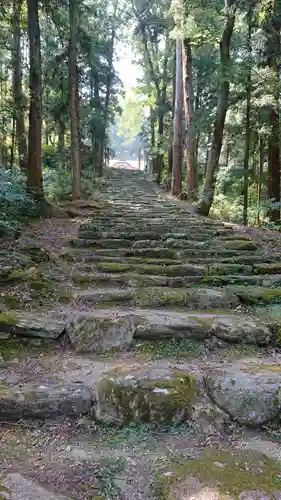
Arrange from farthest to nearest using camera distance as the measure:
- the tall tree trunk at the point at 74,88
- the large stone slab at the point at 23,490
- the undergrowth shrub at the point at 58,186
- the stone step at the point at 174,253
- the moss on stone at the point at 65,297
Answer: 1. the undergrowth shrub at the point at 58,186
2. the tall tree trunk at the point at 74,88
3. the stone step at the point at 174,253
4. the moss on stone at the point at 65,297
5. the large stone slab at the point at 23,490

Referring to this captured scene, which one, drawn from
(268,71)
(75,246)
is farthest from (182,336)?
(268,71)

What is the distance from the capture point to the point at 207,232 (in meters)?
7.34

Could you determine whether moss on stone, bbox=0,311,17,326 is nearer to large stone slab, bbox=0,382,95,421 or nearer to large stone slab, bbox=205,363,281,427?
large stone slab, bbox=0,382,95,421

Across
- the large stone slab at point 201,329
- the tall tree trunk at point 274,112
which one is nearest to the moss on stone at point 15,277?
the large stone slab at point 201,329

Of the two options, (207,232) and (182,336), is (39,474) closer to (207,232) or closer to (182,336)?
(182,336)

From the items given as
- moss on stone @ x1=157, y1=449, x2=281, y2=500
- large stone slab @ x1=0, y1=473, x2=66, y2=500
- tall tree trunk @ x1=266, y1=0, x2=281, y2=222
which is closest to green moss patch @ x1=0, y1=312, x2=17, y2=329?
large stone slab @ x1=0, y1=473, x2=66, y2=500

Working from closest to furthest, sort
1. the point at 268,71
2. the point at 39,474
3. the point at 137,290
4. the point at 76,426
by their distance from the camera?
the point at 39,474, the point at 76,426, the point at 137,290, the point at 268,71

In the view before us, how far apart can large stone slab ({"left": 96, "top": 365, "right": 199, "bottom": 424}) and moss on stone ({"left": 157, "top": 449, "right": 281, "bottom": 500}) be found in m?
0.38

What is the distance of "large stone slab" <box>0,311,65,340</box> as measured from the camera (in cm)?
351

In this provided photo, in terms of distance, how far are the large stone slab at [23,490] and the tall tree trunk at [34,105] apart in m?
6.51

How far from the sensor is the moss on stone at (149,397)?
8.97 ft

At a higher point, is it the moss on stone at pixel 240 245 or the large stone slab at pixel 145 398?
the moss on stone at pixel 240 245

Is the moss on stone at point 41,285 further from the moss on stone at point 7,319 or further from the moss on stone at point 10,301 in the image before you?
the moss on stone at point 7,319

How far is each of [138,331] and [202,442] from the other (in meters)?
1.21
